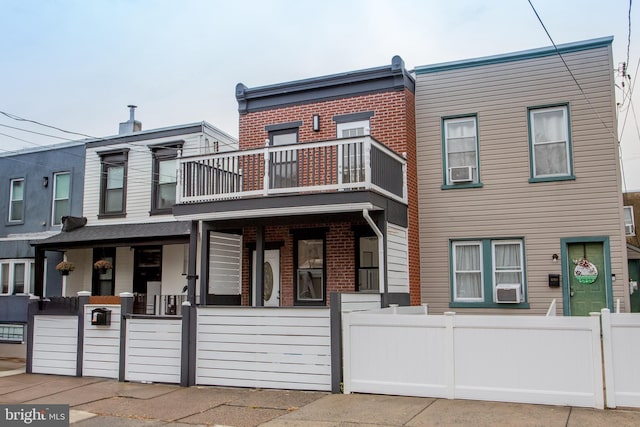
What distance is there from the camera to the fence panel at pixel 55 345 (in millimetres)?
11781

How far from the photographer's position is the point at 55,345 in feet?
39.3

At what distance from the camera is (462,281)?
42.0 feet

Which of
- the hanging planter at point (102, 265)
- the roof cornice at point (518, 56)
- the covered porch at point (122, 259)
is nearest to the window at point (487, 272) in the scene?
the roof cornice at point (518, 56)

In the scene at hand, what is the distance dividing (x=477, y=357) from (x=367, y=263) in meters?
4.91

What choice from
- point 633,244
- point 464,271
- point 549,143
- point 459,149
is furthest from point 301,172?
point 633,244

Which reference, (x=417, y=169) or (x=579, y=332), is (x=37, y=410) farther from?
(x=417, y=169)

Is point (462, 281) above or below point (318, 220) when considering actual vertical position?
below

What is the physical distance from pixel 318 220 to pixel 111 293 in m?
8.24

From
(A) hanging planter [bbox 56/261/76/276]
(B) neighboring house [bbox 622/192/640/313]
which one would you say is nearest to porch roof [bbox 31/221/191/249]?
(A) hanging planter [bbox 56/261/76/276]

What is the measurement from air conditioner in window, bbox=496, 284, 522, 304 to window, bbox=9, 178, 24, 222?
48.9 feet

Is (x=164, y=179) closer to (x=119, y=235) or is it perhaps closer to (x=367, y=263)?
(x=119, y=235)

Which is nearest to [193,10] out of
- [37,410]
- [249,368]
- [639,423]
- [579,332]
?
[249,368]

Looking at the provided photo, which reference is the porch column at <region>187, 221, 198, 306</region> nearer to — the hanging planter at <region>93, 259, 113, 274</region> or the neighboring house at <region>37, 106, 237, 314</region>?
the neighboring house at <region>37, 106, 237, 314</region>

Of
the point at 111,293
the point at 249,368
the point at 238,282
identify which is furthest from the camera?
the point at 111,293
